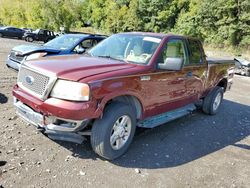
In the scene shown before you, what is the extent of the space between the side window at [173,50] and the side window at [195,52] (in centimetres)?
30

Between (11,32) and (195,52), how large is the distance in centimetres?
3060

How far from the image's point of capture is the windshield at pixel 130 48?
15.6ft

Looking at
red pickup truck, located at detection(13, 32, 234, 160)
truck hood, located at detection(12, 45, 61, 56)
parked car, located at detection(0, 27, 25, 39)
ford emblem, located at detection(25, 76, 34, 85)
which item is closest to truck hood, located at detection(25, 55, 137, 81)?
red pickup truck, located at detection(13, 32, 234, 160)

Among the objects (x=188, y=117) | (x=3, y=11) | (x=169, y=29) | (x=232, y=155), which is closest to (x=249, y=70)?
(x=188, y=117)

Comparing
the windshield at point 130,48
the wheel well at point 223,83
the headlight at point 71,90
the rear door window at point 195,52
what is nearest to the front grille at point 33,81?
the headlight at point 71,90

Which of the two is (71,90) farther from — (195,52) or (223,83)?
(223,83)

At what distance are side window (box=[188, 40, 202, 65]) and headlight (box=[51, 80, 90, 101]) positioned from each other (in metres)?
2.93

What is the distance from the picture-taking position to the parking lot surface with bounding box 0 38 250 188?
3.67 metres

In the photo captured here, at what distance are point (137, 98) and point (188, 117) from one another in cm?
278

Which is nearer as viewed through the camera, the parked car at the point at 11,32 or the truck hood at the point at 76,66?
the truck hood at the point at 76,66

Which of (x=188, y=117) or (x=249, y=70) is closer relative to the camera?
(x=188, y=117)

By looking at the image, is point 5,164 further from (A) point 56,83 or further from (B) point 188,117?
(B) point 188,117

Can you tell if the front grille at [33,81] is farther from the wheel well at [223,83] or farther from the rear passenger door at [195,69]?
the wheel well at [223,83]

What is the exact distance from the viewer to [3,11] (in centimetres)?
4866
